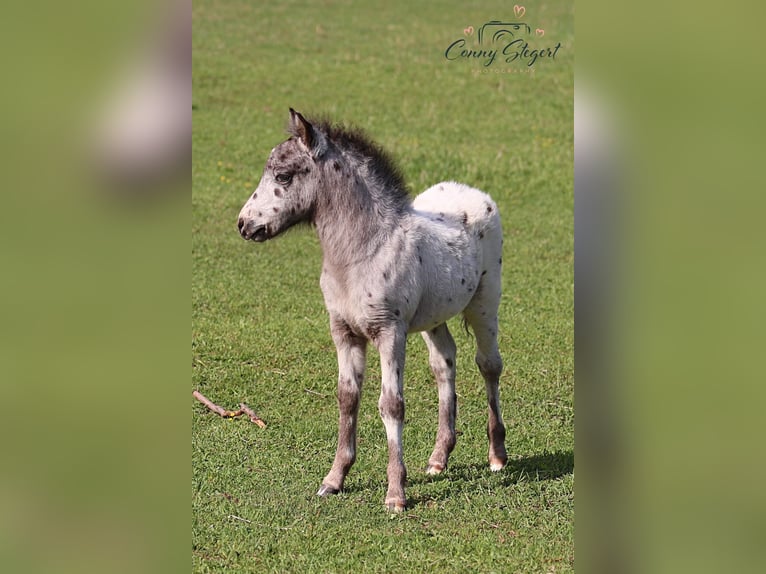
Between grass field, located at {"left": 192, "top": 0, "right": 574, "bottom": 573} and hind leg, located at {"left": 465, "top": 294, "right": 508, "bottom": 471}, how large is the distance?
7.3 inches

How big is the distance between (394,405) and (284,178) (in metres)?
1.51

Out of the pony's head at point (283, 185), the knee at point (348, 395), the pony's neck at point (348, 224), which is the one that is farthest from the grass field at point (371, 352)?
the pony's head at point (283, 185)

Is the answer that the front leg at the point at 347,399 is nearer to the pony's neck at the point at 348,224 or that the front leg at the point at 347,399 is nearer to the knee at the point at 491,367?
the pony's neck at the point at 348,224

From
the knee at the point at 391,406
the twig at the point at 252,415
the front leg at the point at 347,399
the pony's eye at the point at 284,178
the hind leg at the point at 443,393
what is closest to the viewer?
the pony's eye at the point at 284,178

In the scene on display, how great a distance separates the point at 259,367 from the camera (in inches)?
345

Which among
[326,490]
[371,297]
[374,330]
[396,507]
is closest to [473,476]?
[396,507]

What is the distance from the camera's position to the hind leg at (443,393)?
6664mm

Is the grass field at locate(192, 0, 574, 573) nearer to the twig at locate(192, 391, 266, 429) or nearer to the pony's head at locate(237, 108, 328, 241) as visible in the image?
the twig at locate(192, 391, 266, 429)

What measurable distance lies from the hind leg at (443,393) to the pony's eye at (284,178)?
68.8 inches

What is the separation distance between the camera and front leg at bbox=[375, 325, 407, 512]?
231 inches
